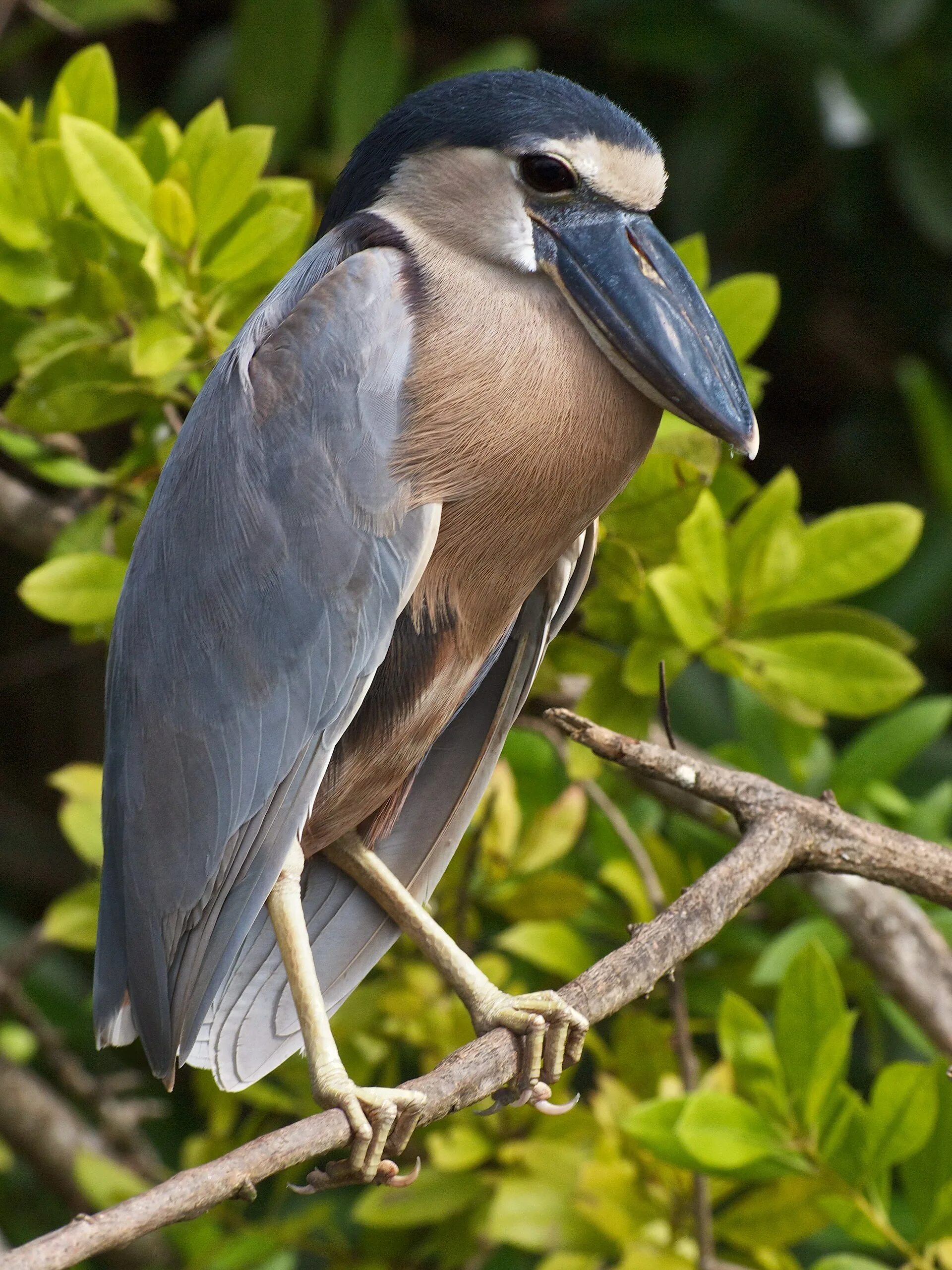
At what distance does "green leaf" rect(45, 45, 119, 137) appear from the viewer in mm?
2002

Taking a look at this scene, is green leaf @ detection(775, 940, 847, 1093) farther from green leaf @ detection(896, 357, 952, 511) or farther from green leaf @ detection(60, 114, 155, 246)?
green leaf @ detection(896, 357, 952, 511)

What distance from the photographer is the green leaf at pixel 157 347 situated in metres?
1.68

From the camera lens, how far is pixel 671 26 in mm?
2904

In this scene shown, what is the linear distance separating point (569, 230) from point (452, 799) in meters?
0.70

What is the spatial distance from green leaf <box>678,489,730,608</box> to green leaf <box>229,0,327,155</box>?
1337 millimetres

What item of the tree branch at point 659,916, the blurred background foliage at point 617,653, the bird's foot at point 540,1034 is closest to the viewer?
the tree branch at point 659,916

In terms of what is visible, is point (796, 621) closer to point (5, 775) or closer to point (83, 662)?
point (83, 662)

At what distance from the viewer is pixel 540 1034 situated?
1.51 metres

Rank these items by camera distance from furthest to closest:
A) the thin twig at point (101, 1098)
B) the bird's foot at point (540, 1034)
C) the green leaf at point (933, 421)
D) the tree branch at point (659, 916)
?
the green leaf at point (933, 421)
the thin twig at point (101, 1098)
the bird's foot at point (540, 1034)
the tree branch at point (659, 916)

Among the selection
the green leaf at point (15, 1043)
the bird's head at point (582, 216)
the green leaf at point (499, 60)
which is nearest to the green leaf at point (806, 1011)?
the bird's head at point (582, 216)

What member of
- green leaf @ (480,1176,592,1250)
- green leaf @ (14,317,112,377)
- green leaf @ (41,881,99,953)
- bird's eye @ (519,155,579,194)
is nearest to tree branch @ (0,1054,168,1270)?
green leaf @ (41,881,99,953)

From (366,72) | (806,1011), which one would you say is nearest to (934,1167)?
(806,1011)

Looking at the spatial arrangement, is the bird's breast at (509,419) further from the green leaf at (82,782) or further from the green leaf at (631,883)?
the green leaf at (82,782)

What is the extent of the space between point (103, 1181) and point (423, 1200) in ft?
1.76
